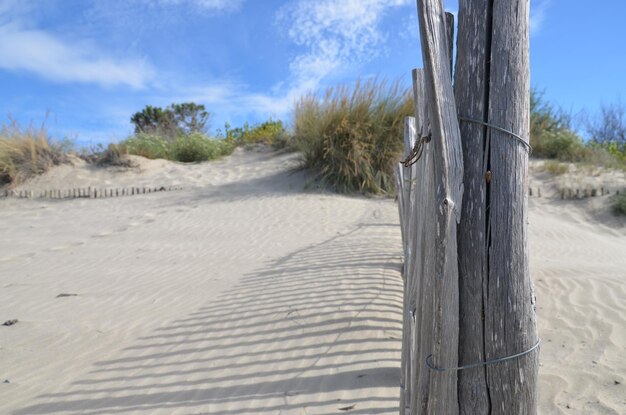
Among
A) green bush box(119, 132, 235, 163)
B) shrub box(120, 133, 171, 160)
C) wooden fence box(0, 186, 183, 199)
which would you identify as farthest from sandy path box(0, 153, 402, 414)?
green bush box(119, 132, 235, 163)

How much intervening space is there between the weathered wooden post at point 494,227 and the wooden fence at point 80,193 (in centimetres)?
1187

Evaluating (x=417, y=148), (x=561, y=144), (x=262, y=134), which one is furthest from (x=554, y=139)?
(x=417, y=148)

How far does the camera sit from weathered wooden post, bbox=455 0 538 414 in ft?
6.53

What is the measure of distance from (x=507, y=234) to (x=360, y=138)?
10.3 meters

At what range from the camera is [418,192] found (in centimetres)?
246

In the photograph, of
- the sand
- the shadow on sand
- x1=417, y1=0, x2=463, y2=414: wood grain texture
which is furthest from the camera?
the sand

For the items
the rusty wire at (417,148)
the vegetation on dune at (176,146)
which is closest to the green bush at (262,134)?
the vegetation on dune at (176,146)

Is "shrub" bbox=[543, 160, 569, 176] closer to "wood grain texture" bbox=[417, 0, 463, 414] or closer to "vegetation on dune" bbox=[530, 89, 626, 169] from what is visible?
"vegetation on dune" bbox=[530, 89, 626, 169]

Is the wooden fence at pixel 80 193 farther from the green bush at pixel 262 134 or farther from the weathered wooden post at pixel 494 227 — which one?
the weathered wooden post at pixel 494 227

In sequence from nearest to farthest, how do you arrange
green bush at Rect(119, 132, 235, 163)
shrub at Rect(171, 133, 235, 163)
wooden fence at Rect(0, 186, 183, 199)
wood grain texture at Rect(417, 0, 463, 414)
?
wood grain texture at Rect(417, 0, 463, 414) < wooden fence at Rect(0, 186, 183, 199) < green bush at Rect(119, 132, 235, 163) < shrub at Rect(171, 133, 235, 163)

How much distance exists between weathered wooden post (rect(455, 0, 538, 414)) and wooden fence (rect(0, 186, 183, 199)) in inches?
467

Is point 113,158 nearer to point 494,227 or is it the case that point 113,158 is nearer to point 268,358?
point 268,358

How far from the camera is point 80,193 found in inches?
513

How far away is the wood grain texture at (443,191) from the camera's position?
1934 mm
